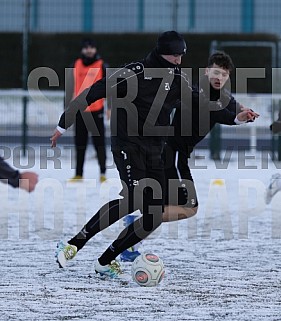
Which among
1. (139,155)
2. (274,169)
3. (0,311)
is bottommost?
(274,169)

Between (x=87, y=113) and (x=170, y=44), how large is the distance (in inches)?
264

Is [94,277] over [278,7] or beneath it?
beneath

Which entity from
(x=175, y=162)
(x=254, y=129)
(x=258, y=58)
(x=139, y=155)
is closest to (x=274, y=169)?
(x=254, y=129)

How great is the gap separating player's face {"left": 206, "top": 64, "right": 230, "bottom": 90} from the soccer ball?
5.28 feet

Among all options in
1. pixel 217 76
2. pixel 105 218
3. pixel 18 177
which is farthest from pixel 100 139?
pixel 105 218

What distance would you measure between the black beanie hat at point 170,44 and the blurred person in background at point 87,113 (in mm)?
6423

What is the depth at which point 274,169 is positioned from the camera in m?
16.0

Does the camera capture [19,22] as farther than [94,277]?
Yes

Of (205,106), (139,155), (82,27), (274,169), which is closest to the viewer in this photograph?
(139,155)

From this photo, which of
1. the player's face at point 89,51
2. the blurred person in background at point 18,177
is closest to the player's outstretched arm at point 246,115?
the blurred person in background at point 18,177

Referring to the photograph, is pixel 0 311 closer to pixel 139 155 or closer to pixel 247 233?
pixel 139 155

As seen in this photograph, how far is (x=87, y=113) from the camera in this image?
13.5 metres

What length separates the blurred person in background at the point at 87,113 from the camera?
13477 mm

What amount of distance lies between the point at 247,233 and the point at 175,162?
5.39ft
